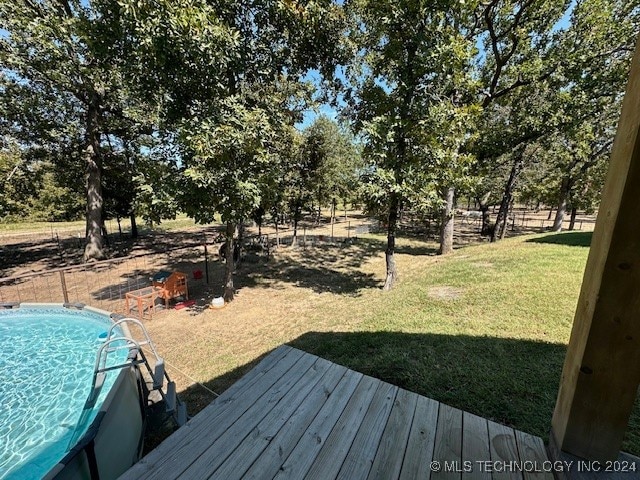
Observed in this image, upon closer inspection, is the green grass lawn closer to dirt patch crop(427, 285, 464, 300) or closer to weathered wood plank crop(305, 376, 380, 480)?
dirt patch crop(427, 285, 464, 300)

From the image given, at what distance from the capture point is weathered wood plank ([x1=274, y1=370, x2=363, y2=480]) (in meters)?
1.67

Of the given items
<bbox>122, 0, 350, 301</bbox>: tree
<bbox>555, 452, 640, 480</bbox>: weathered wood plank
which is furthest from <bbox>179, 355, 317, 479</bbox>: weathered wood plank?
<bbox>122, 0, 350, 301</bbox>: tree

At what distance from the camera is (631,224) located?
1.22 metres

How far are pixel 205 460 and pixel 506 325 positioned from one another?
14.9 feet

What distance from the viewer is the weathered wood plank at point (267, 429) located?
1.67 metres

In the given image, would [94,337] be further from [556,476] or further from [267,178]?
[556,476]

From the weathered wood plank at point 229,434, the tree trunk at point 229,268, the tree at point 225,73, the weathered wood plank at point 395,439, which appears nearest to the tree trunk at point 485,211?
the tree at point 225,73

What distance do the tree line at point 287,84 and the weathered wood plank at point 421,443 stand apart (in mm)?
4920

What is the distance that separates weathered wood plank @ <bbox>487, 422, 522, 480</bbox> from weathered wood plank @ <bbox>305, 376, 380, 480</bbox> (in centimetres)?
84

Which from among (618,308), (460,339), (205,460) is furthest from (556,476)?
(460,339)

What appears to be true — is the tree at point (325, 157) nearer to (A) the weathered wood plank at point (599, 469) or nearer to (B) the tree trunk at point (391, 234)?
(B) the tree trunk at point (391, 234)

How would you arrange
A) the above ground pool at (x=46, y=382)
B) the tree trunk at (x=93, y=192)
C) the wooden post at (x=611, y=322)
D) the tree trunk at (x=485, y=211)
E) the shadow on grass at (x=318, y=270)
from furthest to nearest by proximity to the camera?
the tree trunk at (x=485, y=211), the tree trunk at (x=93, y=192), the shadow on grass at (x=318, y=270), the above ground pool at (x=46, y=382), the wooden post at (x=611, y=322)

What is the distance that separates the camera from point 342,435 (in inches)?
75.4

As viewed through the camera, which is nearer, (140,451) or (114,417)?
(114,417)
